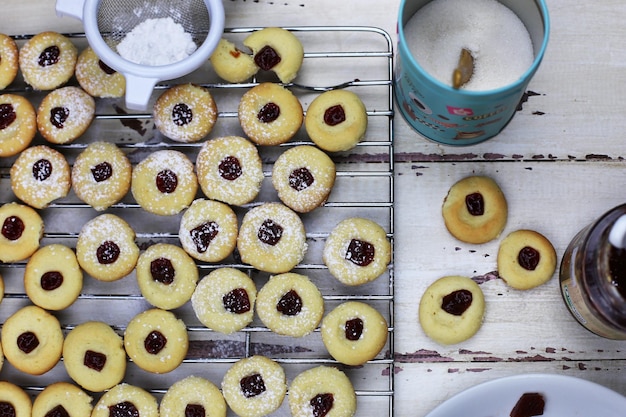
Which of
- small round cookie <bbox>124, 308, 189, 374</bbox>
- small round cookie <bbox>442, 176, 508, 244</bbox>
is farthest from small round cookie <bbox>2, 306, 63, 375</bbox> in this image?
small round cookie <bbox>442, 176, 508, 244</bbox>

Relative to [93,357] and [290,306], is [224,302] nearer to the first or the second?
[290,306]

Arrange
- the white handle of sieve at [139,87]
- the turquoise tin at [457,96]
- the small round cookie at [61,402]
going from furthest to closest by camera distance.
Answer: the small round cookie at [61,402], the white handle of sieve at [139,87], the turquoise tin at [457,96]

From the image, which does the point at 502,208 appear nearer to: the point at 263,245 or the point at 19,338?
the point at 263,245

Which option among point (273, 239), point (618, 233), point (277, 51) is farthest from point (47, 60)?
point (618, 233)

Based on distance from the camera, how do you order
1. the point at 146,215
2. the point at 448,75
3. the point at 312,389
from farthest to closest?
1. the point at 146,215
2. the point at 312,389
3. the point at 448,75

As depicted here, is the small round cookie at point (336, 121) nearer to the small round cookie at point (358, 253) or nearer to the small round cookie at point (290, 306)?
the small round cookie at point (358, 253)

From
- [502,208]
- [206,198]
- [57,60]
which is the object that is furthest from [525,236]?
[57,60]

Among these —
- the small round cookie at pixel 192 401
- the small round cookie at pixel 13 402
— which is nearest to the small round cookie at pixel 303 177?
the small round cookie at pixel 192 401
